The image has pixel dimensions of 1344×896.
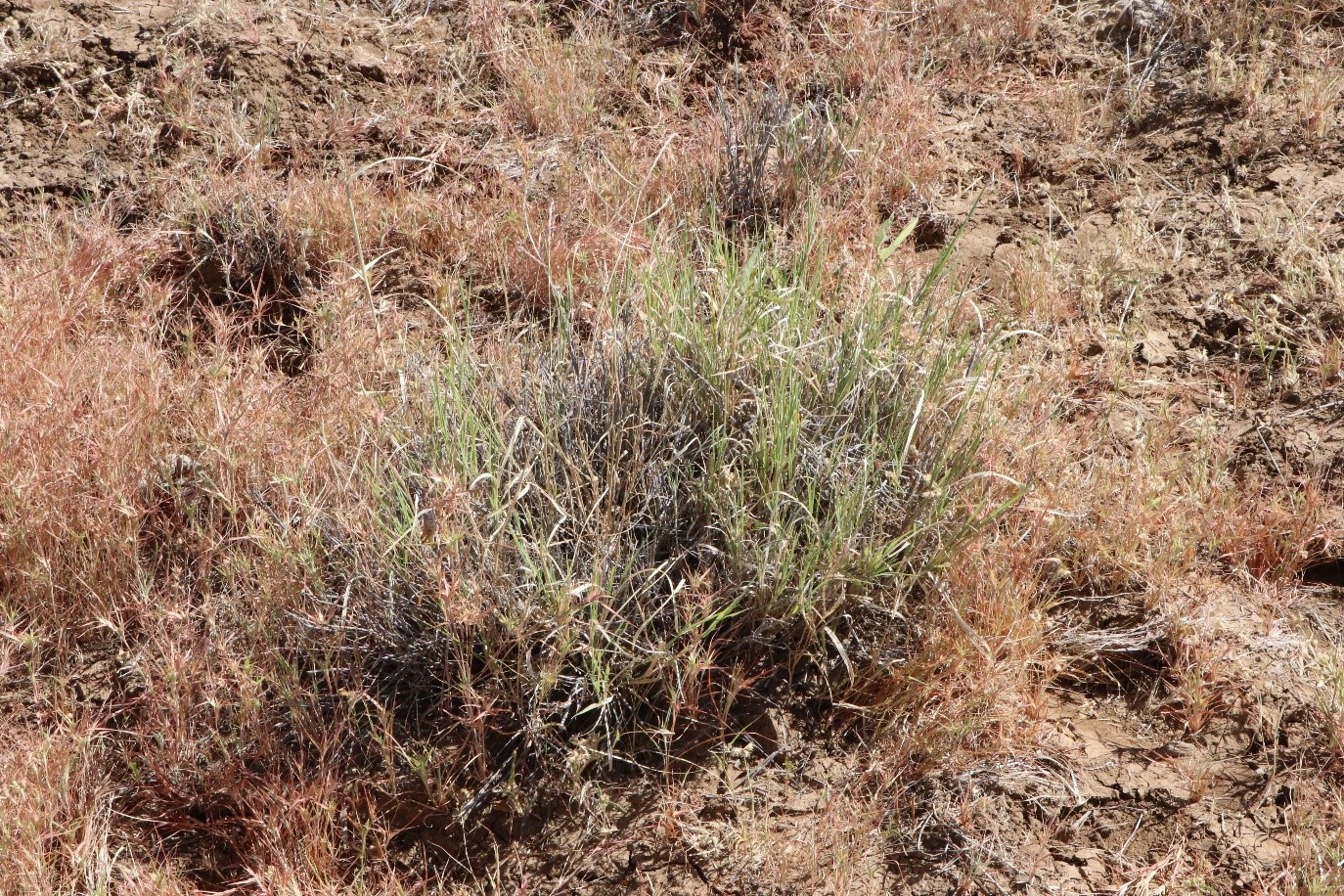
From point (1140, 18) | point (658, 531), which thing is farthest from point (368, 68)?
point (1140, 18)

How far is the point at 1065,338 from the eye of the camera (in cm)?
336

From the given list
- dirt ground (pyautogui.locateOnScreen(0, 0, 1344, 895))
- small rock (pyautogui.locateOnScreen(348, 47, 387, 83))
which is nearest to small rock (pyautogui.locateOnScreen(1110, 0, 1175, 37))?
dirt ground (pyautogui.locateOnScreen(0, 0, 1344, 895))

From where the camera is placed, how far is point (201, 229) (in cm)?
356

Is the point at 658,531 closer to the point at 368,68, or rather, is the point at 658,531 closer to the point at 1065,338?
the point at 1065,338

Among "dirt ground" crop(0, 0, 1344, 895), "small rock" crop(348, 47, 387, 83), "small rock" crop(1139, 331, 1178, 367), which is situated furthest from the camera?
"small rock" crop(348, 47, 387, 83)

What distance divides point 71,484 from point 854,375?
1.88m

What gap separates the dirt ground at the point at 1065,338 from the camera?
7.72 feet

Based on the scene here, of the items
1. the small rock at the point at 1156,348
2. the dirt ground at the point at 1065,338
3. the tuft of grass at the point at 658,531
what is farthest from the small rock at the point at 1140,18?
the tuft of grass at the point at 658,531

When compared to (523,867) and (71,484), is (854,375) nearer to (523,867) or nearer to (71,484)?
(523,867)

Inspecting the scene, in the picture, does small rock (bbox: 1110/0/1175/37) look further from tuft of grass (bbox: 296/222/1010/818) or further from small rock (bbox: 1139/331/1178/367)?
tuft of grass (bbox: 296/222/1010/818)

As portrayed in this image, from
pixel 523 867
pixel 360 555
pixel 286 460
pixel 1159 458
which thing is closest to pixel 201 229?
pixel 286 460

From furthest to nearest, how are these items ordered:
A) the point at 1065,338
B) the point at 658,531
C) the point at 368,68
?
the point at 368,68 → the point at 1065,338 → the point at 658,531

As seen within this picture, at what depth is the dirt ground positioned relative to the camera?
92.6 inches

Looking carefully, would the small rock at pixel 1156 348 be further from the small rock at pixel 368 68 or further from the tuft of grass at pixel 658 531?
the small rock at pixel 368 68
